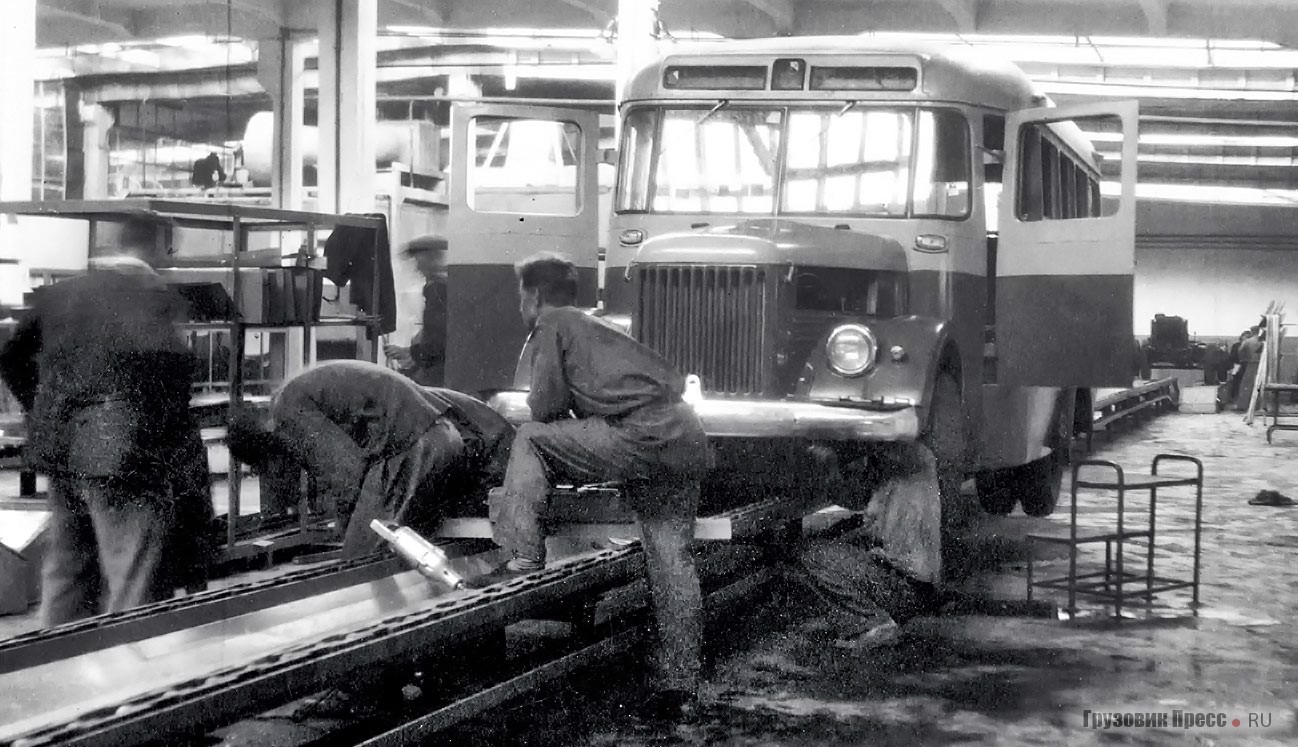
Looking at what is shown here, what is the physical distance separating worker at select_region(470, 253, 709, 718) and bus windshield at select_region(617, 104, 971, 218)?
8.08 ft

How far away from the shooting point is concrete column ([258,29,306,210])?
1328cm

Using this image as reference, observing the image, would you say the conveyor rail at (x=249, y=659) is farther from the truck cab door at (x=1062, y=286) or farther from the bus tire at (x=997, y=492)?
the bus tire at (x=997, y=492)

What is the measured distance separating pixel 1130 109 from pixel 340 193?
7129mm

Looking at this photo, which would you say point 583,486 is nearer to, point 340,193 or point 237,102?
point 340,193

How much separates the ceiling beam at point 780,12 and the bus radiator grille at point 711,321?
1216 centimetres

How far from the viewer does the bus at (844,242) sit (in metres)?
7.07

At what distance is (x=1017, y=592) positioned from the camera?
8.09m

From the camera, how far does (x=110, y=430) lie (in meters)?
5.16

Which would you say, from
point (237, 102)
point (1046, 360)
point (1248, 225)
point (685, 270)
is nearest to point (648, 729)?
point (685, 270)

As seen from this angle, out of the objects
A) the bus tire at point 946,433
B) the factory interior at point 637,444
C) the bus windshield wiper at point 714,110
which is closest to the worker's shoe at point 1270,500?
the factory interior at point 637,444

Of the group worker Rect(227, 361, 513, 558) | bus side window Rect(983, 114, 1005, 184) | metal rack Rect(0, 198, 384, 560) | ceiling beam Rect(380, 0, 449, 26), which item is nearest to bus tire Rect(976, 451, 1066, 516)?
bus side window Rect(983, 114, 1005, 184)

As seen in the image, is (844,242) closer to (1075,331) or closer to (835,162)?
(835,162)

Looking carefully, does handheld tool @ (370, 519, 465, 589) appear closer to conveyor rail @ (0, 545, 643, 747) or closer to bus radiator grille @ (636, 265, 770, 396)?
conveyor rail @ (0, 545, 643, 747)

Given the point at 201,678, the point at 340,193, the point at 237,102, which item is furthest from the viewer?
the point at 237,102
